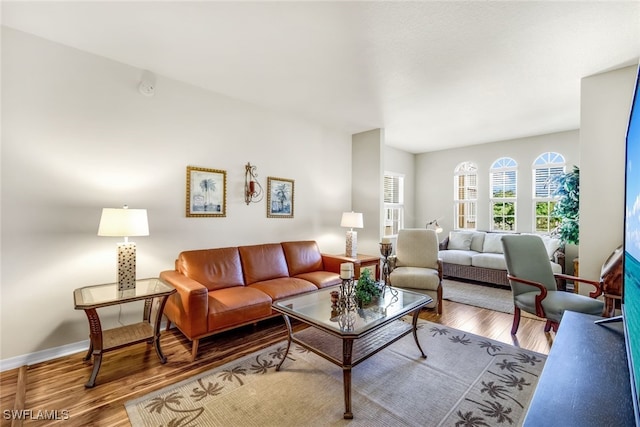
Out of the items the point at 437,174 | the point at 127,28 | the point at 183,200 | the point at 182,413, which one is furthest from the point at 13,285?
the point at 437,174

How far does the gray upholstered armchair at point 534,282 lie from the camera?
97.1 inches

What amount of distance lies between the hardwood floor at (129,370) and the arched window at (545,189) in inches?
114

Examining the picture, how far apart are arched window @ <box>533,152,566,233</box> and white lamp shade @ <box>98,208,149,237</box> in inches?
252

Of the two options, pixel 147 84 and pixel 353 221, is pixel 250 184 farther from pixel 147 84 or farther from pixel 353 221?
pixel 353 221

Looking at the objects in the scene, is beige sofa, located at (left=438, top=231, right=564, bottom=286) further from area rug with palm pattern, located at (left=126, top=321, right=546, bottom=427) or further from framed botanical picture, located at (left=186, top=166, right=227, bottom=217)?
framed botanical picture, located at (left=186, top=166, right=227, bottom=217)

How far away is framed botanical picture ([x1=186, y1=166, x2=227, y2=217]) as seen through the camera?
124 inches

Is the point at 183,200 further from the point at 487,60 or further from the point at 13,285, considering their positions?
Answer: the point at 487,60

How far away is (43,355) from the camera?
7.57ft

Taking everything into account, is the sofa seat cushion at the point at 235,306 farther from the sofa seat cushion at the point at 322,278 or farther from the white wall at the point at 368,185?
the white wall at the point at 368,185

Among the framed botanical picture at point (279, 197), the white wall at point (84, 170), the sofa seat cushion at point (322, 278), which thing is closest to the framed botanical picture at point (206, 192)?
the white wall at point (84, 170)

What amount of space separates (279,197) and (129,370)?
8.20ft

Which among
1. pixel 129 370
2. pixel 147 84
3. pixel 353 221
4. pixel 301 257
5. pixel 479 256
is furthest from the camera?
pixel 479 256

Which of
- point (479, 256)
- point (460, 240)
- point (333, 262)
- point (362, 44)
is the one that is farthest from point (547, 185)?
point (362, 44)

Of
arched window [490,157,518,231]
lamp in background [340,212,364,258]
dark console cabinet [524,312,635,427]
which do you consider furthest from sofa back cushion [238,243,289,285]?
arched window [490,157,518,231]
